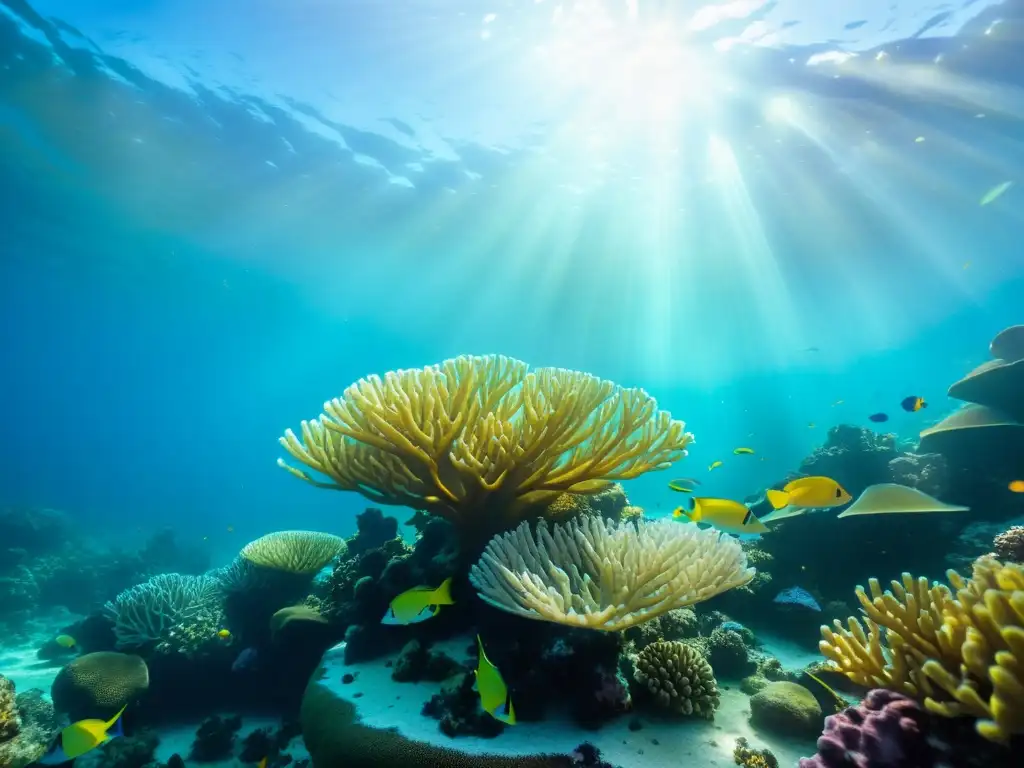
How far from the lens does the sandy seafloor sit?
10.5ft

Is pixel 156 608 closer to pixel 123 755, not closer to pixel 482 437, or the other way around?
pixel 123 755

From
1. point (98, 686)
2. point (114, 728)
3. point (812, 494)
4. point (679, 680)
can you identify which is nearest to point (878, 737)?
point (679, 680)

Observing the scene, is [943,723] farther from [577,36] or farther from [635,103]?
[635,103]

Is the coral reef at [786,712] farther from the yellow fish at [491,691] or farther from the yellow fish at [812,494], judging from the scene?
the yellow fish at [491,691]

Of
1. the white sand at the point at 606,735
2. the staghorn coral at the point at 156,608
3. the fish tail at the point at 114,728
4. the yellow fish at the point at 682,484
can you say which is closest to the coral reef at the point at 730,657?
the white sand at the point at 606,735

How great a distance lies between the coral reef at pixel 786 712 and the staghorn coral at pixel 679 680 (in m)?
0.36

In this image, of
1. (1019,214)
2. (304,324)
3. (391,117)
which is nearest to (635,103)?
(391,117)

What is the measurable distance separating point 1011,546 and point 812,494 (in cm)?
255

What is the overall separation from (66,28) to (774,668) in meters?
27.5

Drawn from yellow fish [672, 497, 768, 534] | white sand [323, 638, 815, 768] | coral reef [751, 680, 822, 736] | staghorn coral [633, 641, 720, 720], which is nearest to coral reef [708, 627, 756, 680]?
white sand [323, 638, 815, 768]

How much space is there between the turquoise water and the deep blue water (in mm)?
148

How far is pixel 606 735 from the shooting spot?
336 centimetres

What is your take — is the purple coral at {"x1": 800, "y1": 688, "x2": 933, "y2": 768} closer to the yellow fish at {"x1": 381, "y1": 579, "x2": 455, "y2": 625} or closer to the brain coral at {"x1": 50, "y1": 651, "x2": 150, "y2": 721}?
the yellow fish at {"x1": 381, "y1": 579, "x2": 455, "y2": 625}

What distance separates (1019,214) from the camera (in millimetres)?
27234
